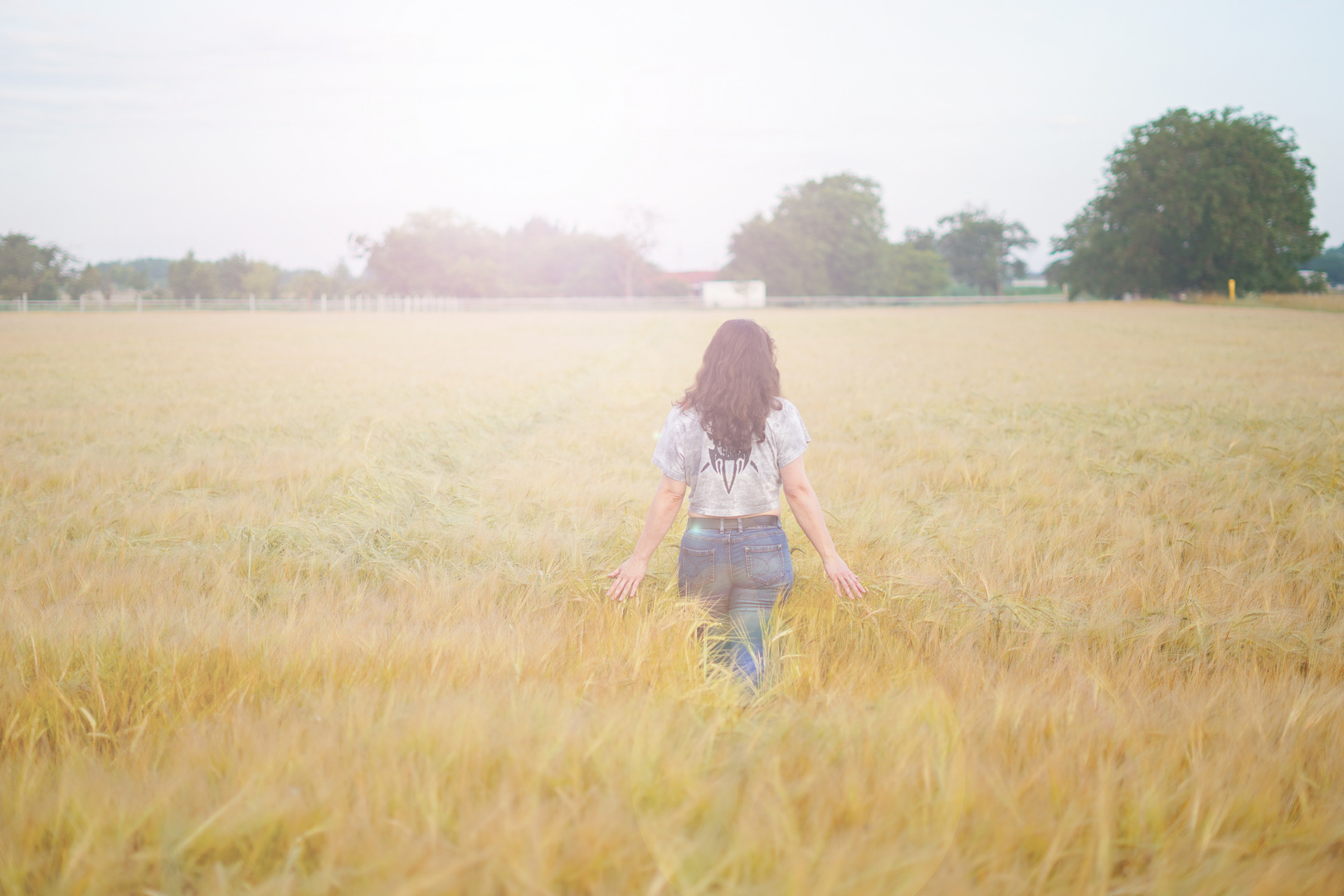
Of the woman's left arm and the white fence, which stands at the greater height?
the white fence

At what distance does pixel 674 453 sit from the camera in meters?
3.39

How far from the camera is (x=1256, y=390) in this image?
11750 millimetres

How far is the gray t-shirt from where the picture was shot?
3371mm

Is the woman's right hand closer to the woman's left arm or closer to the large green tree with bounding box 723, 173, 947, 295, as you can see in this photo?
the woman's left arm

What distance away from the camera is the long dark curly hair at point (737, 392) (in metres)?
3.27

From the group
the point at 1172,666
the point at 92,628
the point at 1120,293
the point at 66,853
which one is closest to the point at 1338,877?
the point at 1172,666

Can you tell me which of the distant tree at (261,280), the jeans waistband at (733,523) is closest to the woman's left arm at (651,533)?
the jeans waistband at (733,523)

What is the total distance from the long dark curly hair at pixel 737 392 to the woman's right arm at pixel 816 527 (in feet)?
0.80

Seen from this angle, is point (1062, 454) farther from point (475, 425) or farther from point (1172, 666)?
point (475, 425)

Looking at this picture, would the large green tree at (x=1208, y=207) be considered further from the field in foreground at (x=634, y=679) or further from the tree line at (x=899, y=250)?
the field in foreground at (x=634, y=679)

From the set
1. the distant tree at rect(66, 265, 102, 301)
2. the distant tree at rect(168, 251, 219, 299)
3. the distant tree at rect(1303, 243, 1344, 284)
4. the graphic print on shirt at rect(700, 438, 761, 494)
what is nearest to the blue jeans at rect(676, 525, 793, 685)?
the graphic print on shirt at rect(700, 438, 761, 494)

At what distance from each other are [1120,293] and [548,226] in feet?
261

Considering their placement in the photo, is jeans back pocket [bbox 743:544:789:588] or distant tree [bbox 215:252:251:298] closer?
jeans back pocket [bbox 743:544:789:588]

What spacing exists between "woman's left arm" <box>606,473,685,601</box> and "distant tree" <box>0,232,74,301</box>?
267 feet
